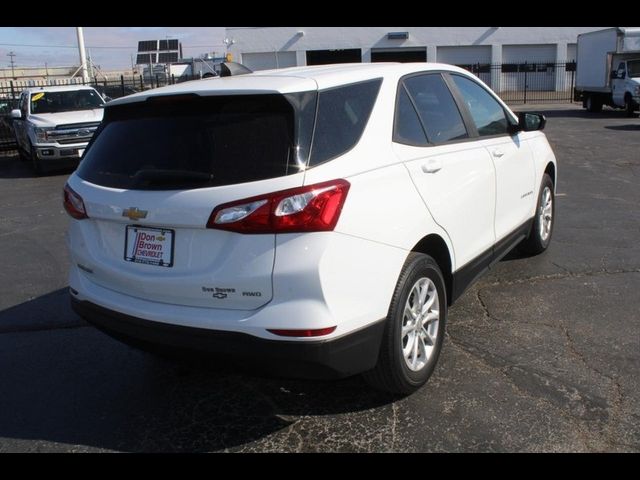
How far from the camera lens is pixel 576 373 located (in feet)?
11.9

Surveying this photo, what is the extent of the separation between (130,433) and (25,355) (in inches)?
58.7

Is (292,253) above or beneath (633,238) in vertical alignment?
above

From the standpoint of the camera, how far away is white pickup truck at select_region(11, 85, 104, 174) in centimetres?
1306

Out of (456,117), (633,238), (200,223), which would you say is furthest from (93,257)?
(633,238)

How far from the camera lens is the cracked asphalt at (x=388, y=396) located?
3.11 meters

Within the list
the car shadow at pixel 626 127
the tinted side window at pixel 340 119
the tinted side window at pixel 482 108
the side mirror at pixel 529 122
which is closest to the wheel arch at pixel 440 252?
the tinted side window at pixel 340 119

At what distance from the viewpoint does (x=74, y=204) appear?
342 cm

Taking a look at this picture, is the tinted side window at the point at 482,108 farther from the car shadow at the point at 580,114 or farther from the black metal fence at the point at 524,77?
the black metal fence at the point at 524,77

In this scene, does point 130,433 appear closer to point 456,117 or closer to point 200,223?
point 200,223

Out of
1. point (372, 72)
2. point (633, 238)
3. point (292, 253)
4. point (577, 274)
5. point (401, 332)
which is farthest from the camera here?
point (633, 238)

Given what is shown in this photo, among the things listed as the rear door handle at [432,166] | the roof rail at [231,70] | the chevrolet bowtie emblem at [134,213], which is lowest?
the chevrolet bowtie emblem at [134,213]

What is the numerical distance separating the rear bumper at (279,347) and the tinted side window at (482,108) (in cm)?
211

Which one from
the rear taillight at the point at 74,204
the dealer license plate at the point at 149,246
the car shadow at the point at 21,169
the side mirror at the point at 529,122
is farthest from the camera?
the car shadow at the point at 21,169

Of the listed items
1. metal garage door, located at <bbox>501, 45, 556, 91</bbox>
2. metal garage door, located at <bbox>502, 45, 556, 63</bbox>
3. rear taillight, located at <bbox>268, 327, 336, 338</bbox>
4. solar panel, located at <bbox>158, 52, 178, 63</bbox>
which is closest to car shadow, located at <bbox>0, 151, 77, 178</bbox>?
rear taillight, located at <bbox>268, 327, 336, 338</bbox>
